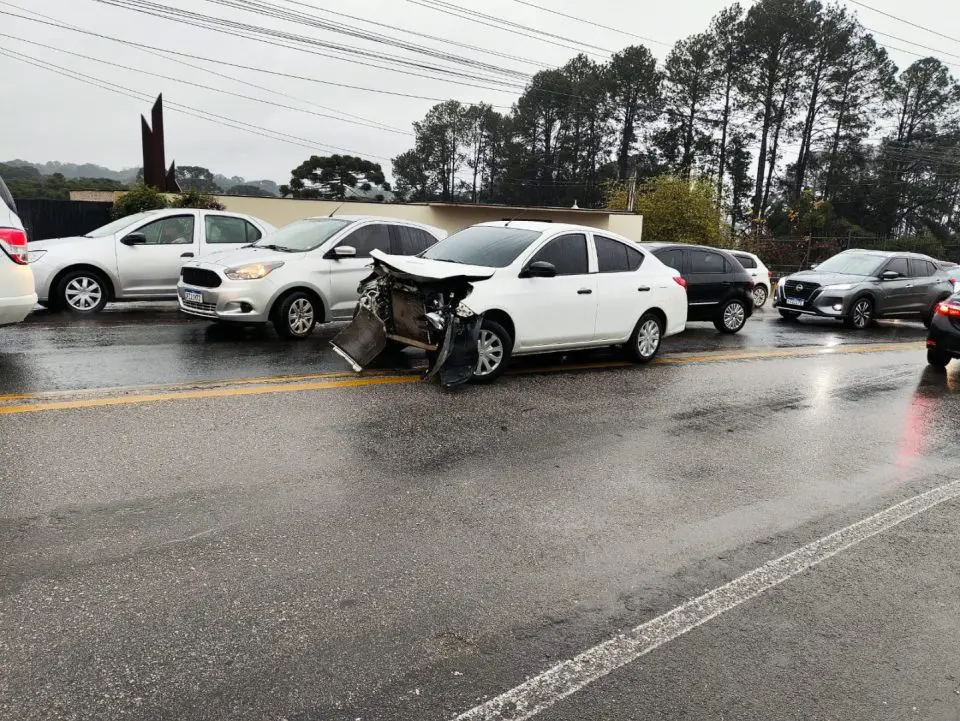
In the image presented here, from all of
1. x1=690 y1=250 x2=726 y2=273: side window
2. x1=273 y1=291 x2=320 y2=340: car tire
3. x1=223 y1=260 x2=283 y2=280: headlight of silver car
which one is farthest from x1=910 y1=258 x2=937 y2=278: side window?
x1=223 y1=260 x2=283 y2=280: headlight of silver car

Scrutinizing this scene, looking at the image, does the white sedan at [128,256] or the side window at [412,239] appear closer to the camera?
the side window at [412,239]

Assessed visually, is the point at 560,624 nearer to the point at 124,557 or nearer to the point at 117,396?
the point at 124,557

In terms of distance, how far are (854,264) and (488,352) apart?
12.7m

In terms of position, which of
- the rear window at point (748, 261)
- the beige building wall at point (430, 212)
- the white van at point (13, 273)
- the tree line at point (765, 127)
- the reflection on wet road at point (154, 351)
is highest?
the tree line at point (765, 127)

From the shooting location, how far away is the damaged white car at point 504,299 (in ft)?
25.7

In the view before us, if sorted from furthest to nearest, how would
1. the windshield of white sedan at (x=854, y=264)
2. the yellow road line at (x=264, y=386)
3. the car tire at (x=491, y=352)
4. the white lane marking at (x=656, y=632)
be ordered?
the windshield of white sedan at (x=854, y=264) → the car tire at (x=491, y=352) → the yellow road line at (x=264, y=386) → the white lane marking at (x=656, y=632)

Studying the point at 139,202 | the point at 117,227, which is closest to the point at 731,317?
the point at 117,227

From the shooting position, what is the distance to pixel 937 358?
36.7 ft

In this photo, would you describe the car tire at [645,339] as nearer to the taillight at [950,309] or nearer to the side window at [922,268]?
the taillight at [950,309]

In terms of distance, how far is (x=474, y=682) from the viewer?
2992mm

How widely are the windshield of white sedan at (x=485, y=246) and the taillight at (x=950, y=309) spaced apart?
20.0 feet

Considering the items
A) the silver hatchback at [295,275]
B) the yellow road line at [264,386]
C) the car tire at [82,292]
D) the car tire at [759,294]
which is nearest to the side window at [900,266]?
the car tire at [759,294]

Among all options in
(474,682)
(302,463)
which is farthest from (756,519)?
(302,463)

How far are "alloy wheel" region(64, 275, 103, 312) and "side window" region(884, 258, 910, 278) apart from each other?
15.6 m
